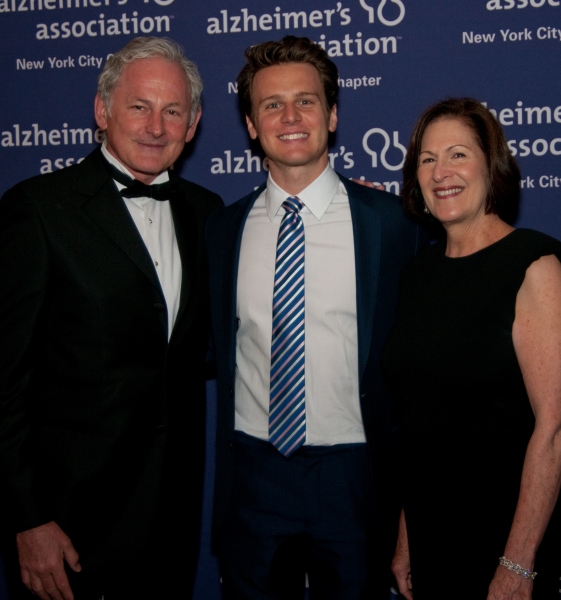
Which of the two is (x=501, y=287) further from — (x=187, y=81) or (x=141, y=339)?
(x=187, y=81)

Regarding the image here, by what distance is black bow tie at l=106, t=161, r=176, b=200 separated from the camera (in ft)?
7.09

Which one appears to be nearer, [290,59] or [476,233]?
[476,233]

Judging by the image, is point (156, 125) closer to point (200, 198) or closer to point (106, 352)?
point (200, 198)

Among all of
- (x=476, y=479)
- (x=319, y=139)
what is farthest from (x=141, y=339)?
(x=476, y=479)

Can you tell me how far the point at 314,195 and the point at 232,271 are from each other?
401 mm

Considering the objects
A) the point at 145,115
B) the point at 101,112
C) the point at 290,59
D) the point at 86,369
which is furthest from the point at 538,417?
the point at 101,112

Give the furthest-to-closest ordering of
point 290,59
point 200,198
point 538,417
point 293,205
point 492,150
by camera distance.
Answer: point 200,198, point 290,59, point 293,205, point 492,150, point 538,417

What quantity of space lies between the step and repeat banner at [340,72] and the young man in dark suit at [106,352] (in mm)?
489

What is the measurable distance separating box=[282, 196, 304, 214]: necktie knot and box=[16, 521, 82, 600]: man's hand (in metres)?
1.29

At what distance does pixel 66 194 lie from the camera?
210 centimetres

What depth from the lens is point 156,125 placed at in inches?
88.1

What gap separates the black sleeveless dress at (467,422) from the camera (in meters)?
1.78

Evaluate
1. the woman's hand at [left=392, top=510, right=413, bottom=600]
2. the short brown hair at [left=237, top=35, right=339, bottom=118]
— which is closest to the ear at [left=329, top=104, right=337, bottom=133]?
the short brown hair at [left=237, top=35, right=339, bottom=118]

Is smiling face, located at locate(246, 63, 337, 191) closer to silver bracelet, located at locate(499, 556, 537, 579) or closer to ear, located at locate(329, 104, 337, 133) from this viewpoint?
ear, located at locate(329, 104, 337, 133)
